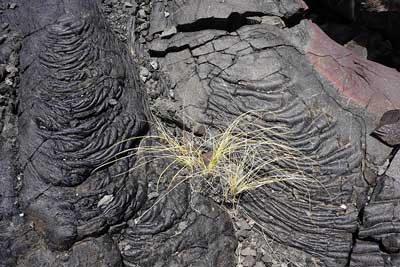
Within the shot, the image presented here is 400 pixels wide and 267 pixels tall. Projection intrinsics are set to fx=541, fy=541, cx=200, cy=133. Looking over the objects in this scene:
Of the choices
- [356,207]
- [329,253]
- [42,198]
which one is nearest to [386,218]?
[356,207]

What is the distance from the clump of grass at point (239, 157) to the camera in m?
2.91

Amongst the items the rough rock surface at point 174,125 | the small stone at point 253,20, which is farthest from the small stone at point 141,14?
the small stone at point 253,20

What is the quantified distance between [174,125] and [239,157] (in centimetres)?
42

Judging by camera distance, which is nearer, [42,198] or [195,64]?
[42,198]

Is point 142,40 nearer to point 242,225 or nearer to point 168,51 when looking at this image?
point 168,51

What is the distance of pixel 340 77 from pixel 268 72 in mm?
424

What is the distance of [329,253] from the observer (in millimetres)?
2930

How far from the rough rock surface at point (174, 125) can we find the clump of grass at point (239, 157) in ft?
0.16

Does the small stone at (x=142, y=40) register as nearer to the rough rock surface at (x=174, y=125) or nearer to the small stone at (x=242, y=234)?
the rough rock surface at (x=174, y=125)

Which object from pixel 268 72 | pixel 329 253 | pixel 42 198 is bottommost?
pixel 329 253

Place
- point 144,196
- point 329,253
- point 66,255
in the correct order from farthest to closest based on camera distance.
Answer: point 329,253, point 144,196, point 66,255

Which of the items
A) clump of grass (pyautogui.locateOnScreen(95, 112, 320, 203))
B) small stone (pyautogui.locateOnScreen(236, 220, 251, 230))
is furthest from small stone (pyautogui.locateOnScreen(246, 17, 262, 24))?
small stone (pyautogui.locateOnScreen(236, 220, 251, 230))

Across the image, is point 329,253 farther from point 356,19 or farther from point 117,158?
point 356,19

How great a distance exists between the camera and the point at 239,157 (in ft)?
9.80
